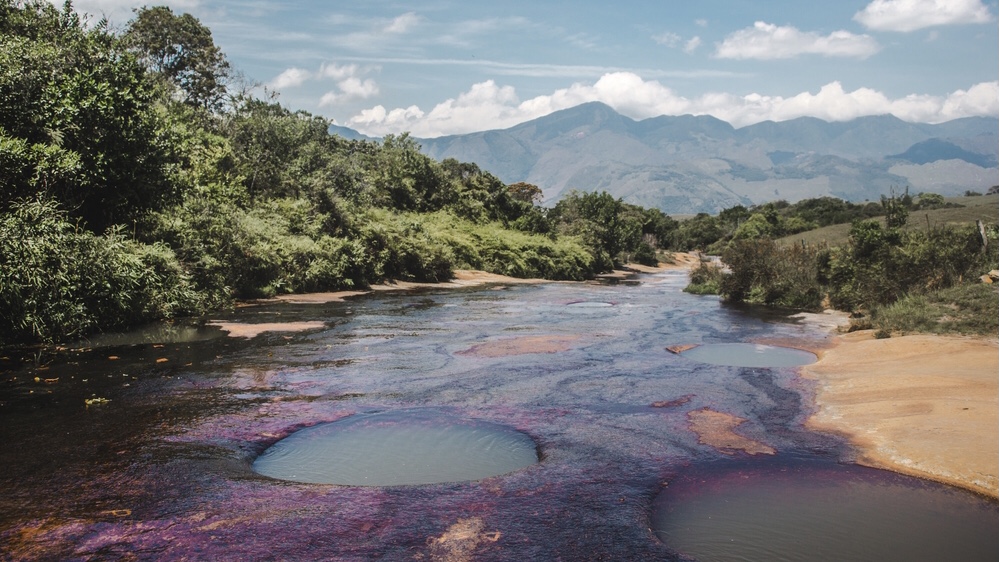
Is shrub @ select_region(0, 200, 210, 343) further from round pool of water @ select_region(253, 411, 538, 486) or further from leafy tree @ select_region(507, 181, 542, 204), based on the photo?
leafy tree @ select_region(507, 181, 542, 204)

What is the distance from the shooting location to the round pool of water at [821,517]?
20.7ft

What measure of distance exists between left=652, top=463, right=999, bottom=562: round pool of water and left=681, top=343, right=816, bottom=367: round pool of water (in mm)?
7857

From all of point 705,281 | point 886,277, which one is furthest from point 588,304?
point 886,277

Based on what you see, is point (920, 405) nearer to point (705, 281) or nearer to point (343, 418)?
point (343, 418)

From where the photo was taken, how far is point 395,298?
31.9 metres

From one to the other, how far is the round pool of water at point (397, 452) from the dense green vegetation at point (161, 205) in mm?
8527

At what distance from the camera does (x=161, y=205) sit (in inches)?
827

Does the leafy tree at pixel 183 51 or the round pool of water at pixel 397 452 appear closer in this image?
the round pool of water at pixel 397 452

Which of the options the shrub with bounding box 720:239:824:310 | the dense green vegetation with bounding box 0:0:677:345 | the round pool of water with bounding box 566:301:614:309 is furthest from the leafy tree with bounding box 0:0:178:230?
the shrub with bounding box 720:239:824:310

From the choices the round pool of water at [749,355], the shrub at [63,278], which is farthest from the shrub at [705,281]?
the shrub at [63,278]

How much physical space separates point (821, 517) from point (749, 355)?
10.7 metres

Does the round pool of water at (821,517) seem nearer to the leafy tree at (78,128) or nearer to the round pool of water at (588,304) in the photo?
the leafy tree at (78,128)

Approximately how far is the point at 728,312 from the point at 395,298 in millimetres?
14980

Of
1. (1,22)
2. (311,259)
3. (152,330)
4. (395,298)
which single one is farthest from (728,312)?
(1,22)
